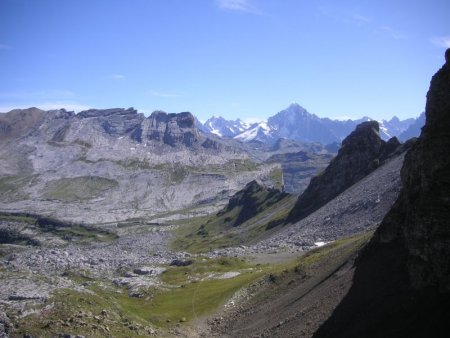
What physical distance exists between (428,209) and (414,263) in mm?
5631

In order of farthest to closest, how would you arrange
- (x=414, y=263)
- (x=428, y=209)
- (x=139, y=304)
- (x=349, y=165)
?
(x=349, y=165), (x=139, y=304), (x=414, y=263), (x=428, y=209)

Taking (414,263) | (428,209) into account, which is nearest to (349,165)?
(414,263)

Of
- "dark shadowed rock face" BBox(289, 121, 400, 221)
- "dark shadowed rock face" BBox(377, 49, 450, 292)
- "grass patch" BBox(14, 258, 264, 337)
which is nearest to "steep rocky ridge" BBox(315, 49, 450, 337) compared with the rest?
"dark shadowed rock face" BBox(377, 49, 450, 292)

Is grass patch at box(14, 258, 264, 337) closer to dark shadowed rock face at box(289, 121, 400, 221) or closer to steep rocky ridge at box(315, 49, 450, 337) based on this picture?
steep rocky ridge at box(315, 49, 450, 337)

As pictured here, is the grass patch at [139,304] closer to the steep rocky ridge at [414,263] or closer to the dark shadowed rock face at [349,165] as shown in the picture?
the steep rocky ridge at [414,263]

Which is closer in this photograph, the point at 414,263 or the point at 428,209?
the point at 428,209

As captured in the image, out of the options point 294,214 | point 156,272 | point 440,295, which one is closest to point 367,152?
point 294,214

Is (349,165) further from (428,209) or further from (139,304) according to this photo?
(428,209)

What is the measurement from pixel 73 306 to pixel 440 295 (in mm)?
39995

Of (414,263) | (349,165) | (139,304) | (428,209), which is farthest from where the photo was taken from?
(349,165)

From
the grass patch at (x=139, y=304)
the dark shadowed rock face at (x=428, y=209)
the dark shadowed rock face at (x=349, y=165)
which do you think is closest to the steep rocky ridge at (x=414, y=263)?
the dark shadowed rock face at (x=428, y=209)

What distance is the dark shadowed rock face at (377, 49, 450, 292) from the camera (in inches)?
A: 1752

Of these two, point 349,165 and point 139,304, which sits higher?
point 349,165

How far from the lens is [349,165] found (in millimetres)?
188125
